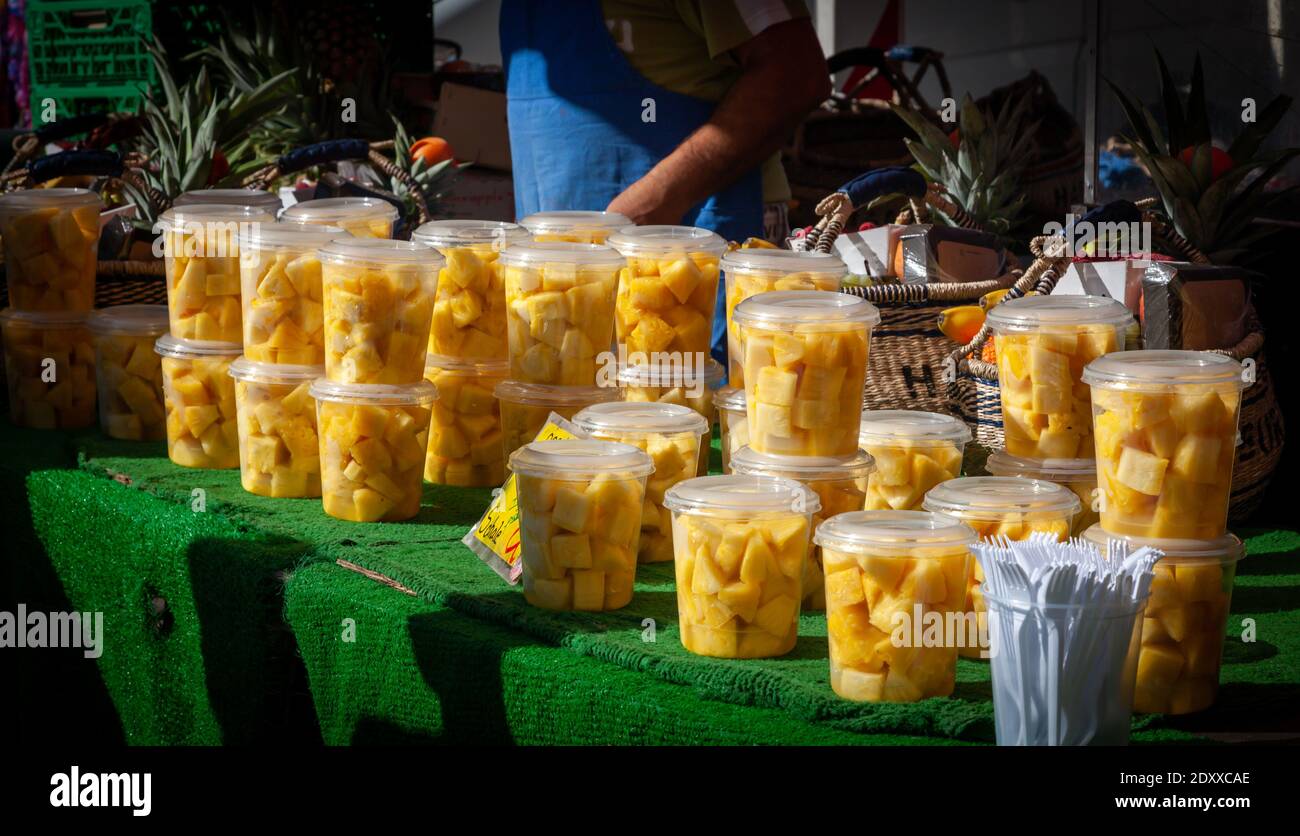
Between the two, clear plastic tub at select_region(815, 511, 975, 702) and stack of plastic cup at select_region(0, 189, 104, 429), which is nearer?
clear plastic tub at select_region(815, 511, 975, 702)

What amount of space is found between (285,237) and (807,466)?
104 centimetres

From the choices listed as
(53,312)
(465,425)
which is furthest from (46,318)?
(465,425)

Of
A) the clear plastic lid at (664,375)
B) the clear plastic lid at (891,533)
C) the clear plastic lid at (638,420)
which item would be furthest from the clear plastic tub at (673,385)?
the clear plastic lid at (891,533)

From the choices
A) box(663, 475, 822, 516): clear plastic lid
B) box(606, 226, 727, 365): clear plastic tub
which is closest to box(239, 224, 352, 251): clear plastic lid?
box(606, 226, 727, 365): clear plastic tub

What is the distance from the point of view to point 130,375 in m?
2.94

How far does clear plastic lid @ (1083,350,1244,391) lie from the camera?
1620 millimetres

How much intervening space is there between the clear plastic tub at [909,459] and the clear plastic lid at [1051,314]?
177 millimetres

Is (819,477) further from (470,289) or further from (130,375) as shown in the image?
(130,375)

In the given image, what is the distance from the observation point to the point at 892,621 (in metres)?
1.59

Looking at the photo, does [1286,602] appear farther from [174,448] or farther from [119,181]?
[119,181]

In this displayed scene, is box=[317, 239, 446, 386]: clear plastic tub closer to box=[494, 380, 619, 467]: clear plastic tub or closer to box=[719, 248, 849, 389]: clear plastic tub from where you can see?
box=[494, 380, 619, 467]: clear plastic tub

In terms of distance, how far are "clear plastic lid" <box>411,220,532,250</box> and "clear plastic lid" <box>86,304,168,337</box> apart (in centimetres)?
74
